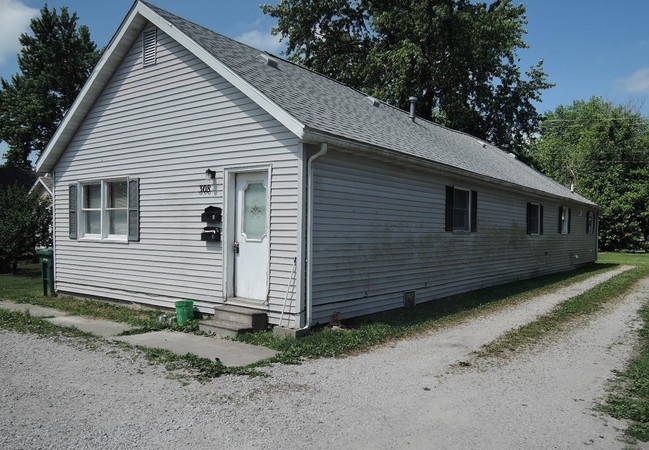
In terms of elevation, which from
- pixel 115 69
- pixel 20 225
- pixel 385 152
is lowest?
pixel 20 225

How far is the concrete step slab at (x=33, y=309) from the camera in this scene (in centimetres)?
948

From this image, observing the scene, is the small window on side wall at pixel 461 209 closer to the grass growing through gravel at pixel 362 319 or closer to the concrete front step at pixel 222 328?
the grass growing through gravel at pixel 362 319

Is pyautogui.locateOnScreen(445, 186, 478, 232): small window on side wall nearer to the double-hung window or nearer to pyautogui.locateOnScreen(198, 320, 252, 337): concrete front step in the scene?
pyautogui.locateOnScreen(198, 320, 252, 337): concrete front step

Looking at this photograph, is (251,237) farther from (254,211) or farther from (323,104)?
(323,104)

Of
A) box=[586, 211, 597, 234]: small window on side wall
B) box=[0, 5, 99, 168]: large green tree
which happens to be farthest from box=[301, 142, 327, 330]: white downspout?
box=[0, 5, 99, 168]: large green tree

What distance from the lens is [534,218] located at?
1702 cm

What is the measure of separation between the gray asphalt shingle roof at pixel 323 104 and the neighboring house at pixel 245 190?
61mm

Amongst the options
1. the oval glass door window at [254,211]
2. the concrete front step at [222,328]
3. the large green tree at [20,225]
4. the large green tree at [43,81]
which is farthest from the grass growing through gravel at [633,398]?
the large green tree at [43,81]

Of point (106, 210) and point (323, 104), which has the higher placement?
point (323, 104)

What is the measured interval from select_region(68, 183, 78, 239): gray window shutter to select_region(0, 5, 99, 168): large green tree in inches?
1051

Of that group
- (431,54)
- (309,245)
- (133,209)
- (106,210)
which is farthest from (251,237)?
(431,54)

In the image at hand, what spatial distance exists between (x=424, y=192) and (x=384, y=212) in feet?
5.36

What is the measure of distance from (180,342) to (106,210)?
507cm

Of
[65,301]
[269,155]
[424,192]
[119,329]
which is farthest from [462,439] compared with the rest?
[65,301]
